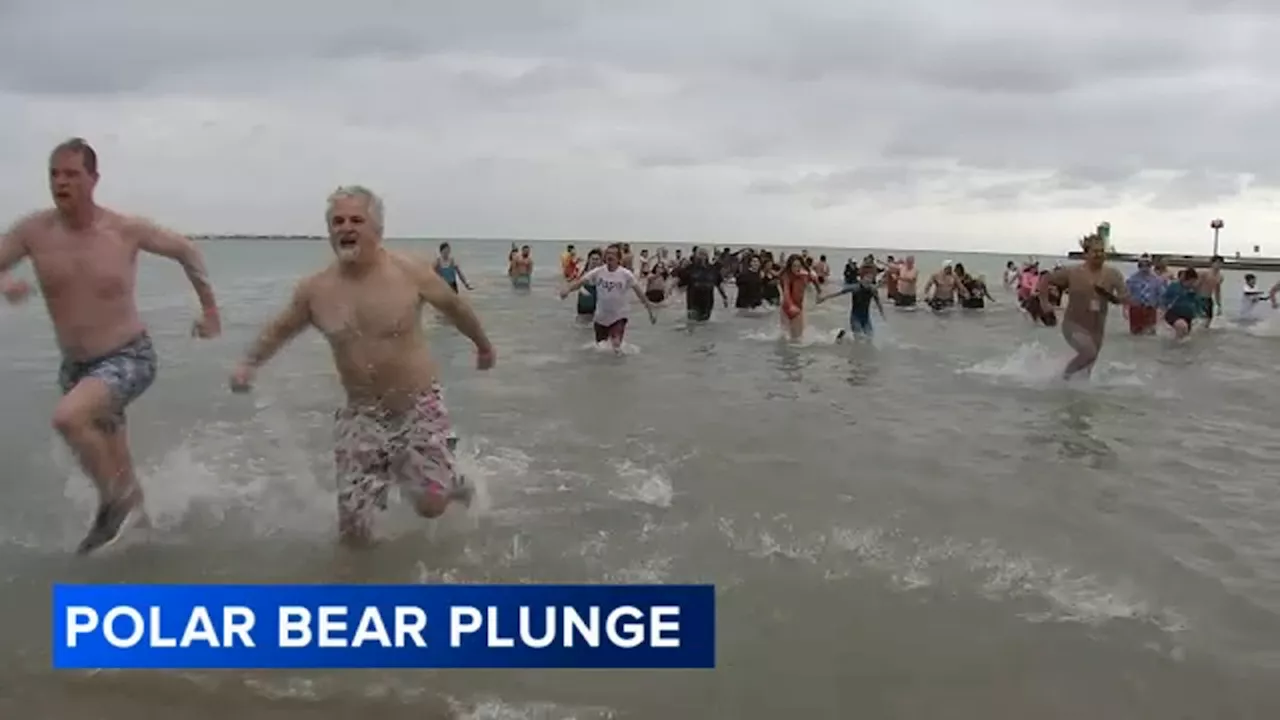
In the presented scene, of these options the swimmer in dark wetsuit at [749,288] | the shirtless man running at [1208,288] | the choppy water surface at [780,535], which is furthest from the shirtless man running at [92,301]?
the shirtless man running at [1208,288]

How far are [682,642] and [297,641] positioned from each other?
1.44 meters

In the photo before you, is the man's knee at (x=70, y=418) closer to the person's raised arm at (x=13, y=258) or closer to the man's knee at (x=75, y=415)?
the man's knee at (x=75, y=415)

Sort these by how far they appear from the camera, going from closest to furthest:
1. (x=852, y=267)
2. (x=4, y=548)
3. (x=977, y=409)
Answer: (x=4, y=548) → (x=977, y=409) → (x=852, y=267)

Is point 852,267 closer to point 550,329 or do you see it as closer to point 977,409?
point 550,329

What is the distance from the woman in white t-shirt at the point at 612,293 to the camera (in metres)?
13.5

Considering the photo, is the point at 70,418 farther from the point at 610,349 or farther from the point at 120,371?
the point at 610,349

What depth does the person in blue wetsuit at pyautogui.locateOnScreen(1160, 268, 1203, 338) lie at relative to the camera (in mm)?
18203

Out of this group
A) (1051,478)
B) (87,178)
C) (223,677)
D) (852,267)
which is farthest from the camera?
(852,267)

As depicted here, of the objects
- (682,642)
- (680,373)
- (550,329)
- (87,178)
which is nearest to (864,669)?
(682,642)

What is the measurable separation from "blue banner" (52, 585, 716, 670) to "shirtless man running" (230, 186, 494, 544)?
0.83m

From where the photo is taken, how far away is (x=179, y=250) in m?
5.29

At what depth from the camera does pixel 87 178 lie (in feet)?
16.1

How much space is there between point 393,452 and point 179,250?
152 centimetres

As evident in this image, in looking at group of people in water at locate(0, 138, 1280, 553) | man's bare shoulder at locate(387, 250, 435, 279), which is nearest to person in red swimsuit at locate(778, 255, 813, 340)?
group of people in water at locate(0, 138, 1280, 553)
